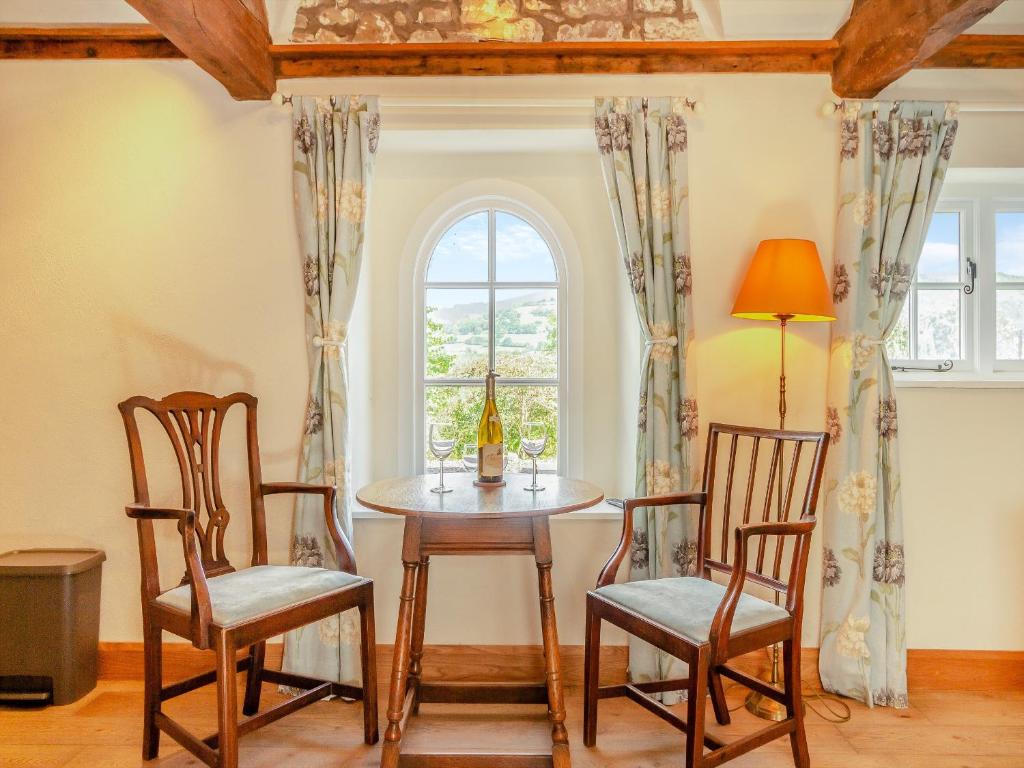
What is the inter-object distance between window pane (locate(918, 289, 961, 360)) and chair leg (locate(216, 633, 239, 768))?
280 cm

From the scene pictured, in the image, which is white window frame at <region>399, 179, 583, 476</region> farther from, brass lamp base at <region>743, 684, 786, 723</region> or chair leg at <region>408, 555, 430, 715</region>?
brass lamp base at <region>743, 684, 786, 723</region>

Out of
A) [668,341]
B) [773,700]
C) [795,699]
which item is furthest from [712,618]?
[668,341]

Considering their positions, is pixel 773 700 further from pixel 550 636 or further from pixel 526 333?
pixel 526 333

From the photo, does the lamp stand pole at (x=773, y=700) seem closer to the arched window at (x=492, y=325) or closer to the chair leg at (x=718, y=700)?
the chair leg at (x=718, y=700)

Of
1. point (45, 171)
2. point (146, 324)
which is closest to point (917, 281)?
point (146, 324)

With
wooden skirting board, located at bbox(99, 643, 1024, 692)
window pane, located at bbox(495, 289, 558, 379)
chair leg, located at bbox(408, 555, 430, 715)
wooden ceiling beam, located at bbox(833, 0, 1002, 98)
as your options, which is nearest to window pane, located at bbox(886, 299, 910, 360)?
wooden ceiling beam, located at bbox(833, 0, 1002, 98)

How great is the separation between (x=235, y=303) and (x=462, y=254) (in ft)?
3.23

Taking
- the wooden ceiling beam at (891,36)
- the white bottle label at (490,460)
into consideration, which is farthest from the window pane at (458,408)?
the wooden ceiling beam at (891,36)

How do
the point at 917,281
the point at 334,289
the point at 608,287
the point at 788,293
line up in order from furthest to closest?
the point at 608,287 → the point at 917,281 → the point at 334,289 → the point at 788,293

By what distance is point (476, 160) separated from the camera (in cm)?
274

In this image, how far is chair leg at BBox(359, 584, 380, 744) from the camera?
1943mm

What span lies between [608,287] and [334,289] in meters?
1.19

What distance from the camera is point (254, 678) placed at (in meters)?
2.11

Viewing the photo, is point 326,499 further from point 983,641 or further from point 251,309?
point 983,641
